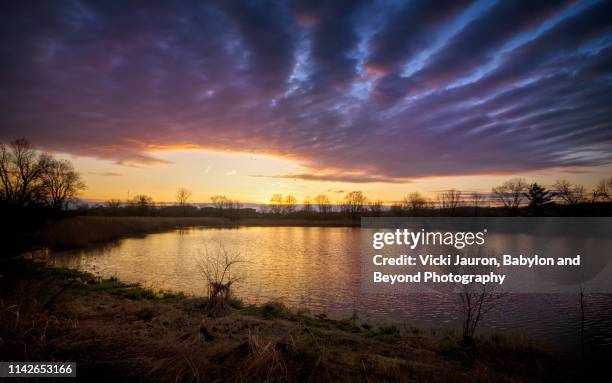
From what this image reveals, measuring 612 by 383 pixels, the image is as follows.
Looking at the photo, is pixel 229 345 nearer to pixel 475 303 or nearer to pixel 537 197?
pixel 475 303

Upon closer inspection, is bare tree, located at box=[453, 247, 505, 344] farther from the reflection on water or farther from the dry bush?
the dry bush

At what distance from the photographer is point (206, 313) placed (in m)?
11.3

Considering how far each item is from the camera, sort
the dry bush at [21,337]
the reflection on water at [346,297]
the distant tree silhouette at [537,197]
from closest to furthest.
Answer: the dry bush at [21,337]
the reflection on water at [346,297]
the distant tree silhouette at [537,197]

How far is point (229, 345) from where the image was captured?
5.59 metres

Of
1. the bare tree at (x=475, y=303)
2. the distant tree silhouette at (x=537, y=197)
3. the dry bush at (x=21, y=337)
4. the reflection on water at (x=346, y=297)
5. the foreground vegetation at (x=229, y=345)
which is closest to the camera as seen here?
the dry bush at (x=21, y=337)

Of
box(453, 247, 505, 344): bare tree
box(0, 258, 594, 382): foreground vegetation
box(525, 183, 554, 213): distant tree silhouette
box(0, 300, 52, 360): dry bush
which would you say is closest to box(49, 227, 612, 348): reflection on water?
box(453, 247, 505, 344): bare tree

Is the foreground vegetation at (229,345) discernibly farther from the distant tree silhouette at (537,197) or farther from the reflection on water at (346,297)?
the distant tree silhouette at (537,197)

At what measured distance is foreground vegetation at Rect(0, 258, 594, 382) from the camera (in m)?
4.36

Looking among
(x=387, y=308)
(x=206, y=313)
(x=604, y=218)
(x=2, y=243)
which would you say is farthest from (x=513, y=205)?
(x=2, y=243)

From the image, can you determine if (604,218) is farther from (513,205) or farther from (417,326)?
(417,326)

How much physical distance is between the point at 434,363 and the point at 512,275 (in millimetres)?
16591

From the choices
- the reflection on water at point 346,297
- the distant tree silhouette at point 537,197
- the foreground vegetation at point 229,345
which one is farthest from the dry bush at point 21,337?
the distant tree silhouette at point 537,197

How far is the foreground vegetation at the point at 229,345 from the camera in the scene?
4363 millimetres

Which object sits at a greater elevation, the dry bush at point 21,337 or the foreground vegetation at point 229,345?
the dry bush at point 21,337
